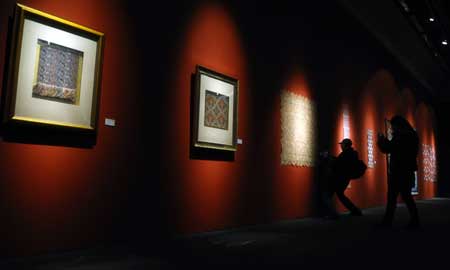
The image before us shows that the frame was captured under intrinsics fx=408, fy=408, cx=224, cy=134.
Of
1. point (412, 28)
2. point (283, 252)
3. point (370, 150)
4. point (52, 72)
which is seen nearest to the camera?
point (52, 72)

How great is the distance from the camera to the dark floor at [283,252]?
276cm

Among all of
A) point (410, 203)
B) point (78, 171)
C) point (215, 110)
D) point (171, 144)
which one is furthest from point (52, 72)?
point (410, 203)

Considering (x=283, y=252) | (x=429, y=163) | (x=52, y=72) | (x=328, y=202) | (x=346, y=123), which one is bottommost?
(x=283, y=252)

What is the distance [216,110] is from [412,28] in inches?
320

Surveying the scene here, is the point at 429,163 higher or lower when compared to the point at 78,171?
higher

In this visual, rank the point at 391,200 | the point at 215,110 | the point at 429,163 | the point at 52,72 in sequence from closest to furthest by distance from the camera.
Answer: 1. the point at 52,72
2. the point at 215,110
3. the point at 391,200
4. the point at 429,163

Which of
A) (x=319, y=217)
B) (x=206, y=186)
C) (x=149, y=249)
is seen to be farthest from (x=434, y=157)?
(x=149, y=249)

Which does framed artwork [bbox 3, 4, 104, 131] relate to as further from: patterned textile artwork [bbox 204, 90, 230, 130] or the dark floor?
patterned textile artwork [bbox 204, 90, 230, 130]

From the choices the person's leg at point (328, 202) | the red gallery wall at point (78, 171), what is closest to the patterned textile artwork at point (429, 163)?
the person's leg at point (328, 202)

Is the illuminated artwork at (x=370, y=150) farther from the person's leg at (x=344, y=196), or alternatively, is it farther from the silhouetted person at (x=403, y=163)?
the silhouetted person at (x=403, y=163)

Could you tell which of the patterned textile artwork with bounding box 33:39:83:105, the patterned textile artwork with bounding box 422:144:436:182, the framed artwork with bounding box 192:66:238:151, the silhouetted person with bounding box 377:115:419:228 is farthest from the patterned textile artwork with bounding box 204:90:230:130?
the patterned textile artwork with bounding box 422:144:436:182

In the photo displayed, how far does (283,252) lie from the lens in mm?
3297

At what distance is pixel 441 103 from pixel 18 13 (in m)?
16.7

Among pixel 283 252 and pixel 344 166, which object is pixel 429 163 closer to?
pixel 344 166
